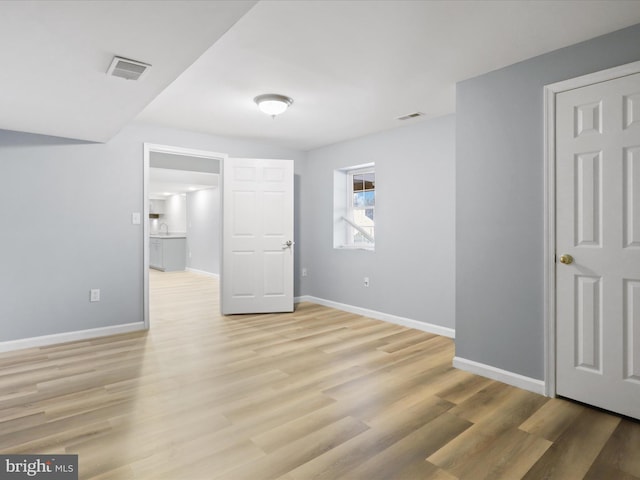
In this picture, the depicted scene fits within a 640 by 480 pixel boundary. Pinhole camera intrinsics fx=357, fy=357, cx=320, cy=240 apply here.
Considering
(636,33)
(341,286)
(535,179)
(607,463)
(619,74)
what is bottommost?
(607,463)

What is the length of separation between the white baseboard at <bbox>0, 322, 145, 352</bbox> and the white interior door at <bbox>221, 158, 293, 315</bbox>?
122 centimetres

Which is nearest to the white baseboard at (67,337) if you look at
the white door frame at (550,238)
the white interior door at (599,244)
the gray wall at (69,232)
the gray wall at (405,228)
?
the gray wall at (69,232)

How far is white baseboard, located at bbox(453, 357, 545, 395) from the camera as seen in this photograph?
8.42ft

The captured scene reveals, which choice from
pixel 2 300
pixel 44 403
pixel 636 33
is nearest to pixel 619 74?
pixel 636 33

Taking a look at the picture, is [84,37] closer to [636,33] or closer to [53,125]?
[53,125]

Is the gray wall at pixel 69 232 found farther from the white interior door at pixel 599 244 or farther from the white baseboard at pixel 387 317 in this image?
the white interior door at pixel 599 244

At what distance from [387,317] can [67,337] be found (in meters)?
3.63

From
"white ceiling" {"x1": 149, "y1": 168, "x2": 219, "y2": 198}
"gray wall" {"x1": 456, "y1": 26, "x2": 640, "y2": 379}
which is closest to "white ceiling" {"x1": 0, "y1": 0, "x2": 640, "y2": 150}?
"gray wall" {"x1": 456, "y1": 26, "x2": 640, "y2": 379}

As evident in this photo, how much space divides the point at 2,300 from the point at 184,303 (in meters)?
2.49

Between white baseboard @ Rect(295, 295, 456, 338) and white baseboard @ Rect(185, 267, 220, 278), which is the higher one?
white baseboard @ Rect(185, 267, 220, 278)

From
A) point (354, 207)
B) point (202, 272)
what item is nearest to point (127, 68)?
point (354, 207)

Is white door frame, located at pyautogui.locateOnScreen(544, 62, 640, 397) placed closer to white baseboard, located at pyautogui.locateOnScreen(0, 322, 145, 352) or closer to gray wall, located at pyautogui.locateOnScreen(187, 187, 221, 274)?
white baseboard, located at pyautogui.locateOnScreen(0, 322, 145, 352)

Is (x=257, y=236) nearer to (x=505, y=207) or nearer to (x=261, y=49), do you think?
(x=261, y=49)

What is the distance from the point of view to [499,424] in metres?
2.14
